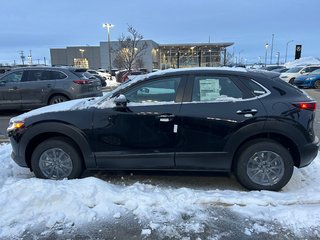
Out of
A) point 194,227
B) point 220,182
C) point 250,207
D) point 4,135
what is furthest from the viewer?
point 4,135

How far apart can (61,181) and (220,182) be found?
225 cm

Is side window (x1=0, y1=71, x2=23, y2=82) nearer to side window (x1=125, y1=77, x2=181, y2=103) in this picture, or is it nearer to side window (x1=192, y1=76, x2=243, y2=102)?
side window (x1=125, y1=77, x2=181, y2=103)

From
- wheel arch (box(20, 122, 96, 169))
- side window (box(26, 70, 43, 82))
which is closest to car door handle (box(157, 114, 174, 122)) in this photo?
wheel arch (box(20, 122, 96, 169))

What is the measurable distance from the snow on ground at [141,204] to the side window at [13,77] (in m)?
7.60

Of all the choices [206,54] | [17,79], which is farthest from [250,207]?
[206,54]

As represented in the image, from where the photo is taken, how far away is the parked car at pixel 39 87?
1115cm

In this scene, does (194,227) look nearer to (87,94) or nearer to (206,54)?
(87,94)

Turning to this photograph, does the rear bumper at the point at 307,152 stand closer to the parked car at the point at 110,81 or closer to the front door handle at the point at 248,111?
the front door handle at the point at 248,111

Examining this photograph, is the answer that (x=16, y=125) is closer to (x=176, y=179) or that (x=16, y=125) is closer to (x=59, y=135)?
(x=59, y=135)

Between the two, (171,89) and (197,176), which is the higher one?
(171,89)

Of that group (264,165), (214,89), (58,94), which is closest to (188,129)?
(214,89)

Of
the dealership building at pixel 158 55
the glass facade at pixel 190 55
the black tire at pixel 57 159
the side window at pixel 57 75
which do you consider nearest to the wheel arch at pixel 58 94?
the side window at pixel 57 75

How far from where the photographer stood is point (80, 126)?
15.1 feet

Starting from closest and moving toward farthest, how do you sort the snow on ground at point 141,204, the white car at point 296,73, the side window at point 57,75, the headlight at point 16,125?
the snow on ground at point 141,204 < the headlight at point 16,125 < the side window at point 57,75 < the white car at point 296,73
